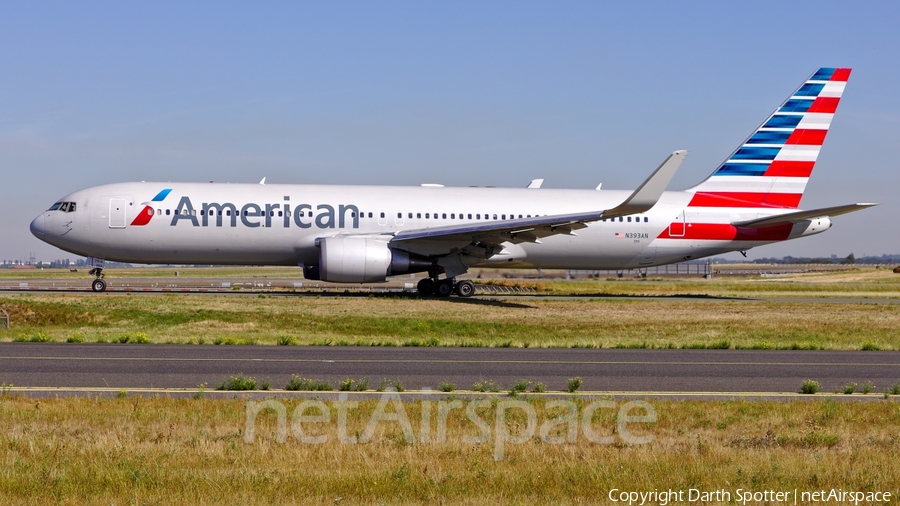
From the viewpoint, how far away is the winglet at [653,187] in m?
28.6

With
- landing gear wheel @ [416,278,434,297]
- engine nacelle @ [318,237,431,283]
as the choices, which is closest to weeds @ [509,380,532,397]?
engine nacelle @ [318,237,431,283]

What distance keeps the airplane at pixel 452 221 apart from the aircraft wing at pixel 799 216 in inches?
2.5

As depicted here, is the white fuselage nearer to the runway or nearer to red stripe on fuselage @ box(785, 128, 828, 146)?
red stripe on fuselage @ box(785, 128, 828, 146)

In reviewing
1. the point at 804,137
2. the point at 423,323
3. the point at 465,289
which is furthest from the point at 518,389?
the point at 804,137

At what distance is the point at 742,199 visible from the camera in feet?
125

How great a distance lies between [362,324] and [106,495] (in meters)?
18.2

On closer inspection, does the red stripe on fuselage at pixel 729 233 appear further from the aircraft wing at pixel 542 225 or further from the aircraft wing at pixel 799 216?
the aircraft wing at pixel 542 225

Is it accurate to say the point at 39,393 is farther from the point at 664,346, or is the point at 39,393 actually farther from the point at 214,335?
the point at 664,346

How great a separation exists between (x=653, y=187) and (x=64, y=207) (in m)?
21.1

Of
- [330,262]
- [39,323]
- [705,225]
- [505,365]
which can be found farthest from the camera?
[705,225]

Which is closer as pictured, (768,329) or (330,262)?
(768,329)

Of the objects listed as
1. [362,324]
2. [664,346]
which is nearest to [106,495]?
[664,346]

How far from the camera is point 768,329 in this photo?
2633cm

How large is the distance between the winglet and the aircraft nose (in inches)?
807
